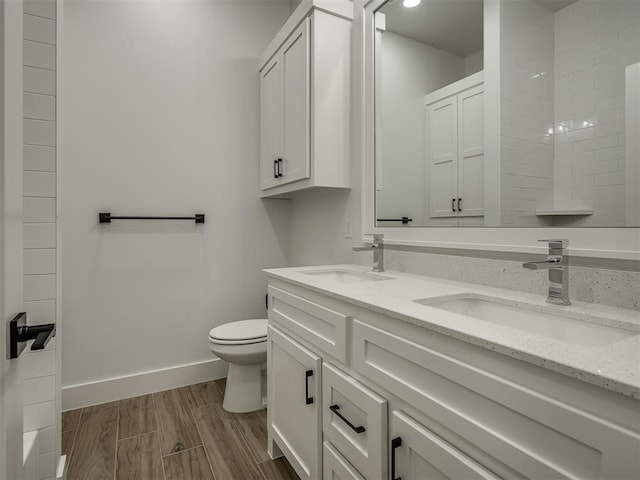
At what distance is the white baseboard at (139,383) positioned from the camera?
2104 millimetres

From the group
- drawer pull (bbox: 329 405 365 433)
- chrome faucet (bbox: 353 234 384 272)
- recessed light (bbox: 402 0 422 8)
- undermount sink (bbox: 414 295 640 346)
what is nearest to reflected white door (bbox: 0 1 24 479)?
drawer pull (bbox: 329 405 365 433)

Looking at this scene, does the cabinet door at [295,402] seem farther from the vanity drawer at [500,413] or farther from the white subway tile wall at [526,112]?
the white subway tile wall at [526,112]

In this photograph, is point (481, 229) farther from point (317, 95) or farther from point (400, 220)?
point (317, 95)

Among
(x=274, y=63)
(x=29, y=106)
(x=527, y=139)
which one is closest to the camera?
(x=527, y=139)

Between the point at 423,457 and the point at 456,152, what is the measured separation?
1.12 m

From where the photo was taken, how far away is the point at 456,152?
146 cm

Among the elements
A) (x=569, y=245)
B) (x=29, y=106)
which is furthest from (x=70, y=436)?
(x=569, y=245)

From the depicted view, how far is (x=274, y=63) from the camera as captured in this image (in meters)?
2.29

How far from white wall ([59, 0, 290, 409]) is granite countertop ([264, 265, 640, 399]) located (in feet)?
4.02

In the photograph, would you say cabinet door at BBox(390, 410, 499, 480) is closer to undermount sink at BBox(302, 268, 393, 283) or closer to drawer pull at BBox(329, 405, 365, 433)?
drawer pull at BBox(329, 405, 365, 433)

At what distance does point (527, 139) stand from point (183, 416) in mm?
2117

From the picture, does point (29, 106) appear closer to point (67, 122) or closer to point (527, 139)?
point (67, 122)

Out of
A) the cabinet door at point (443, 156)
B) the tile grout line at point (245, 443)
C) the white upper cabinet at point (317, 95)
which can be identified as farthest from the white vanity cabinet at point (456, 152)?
the tile grout line at point (245, 443)

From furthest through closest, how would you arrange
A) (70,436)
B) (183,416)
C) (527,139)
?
(183,416) < (70,436) < (527,139)
